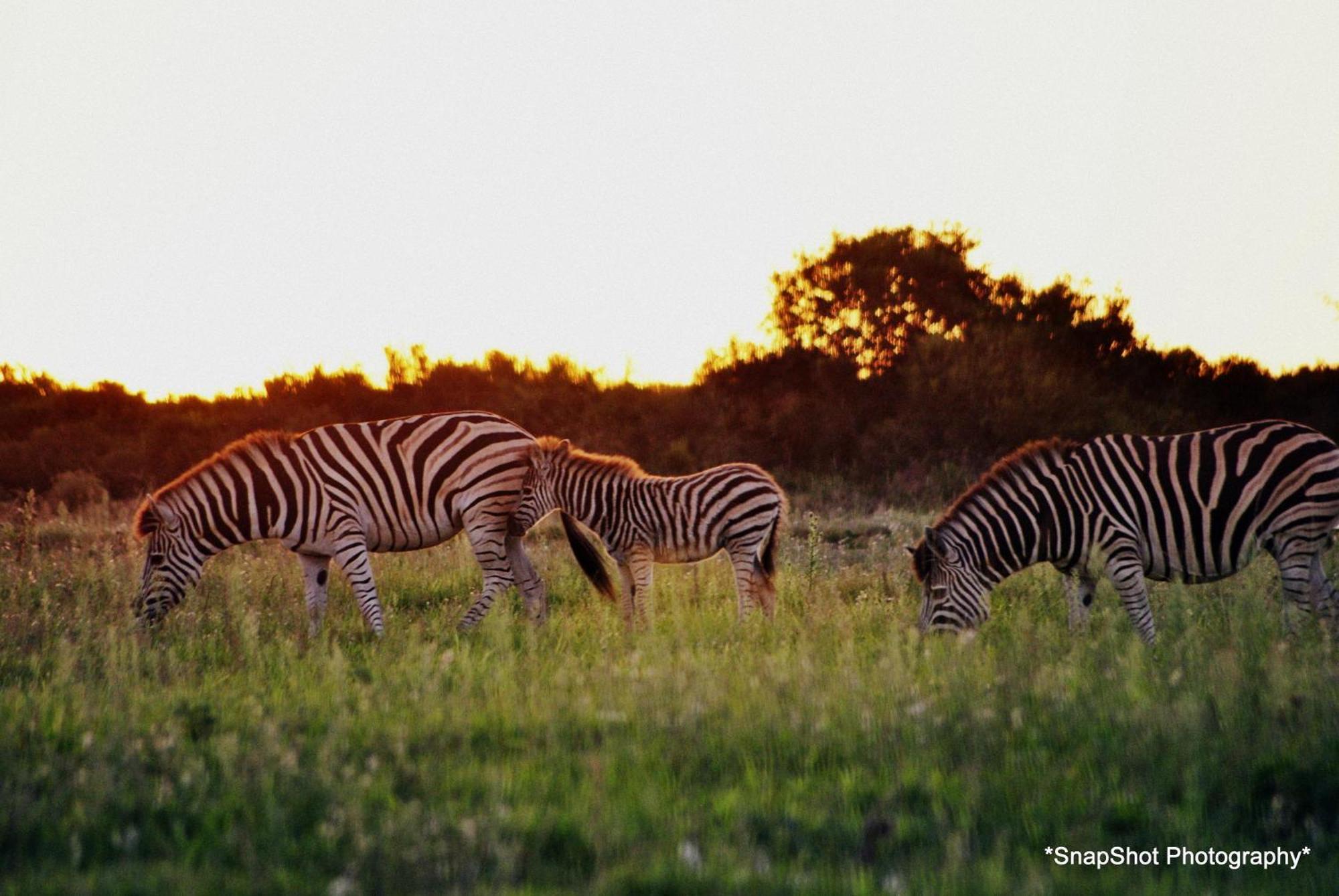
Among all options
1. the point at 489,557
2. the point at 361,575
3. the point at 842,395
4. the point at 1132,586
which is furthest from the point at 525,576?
the point at 842,395

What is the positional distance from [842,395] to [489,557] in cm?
1851

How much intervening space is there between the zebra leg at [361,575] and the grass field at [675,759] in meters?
0.91

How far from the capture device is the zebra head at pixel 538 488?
1010 centimetres

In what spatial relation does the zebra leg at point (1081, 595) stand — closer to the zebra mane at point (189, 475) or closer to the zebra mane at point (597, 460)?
the zebra mane at point (597, 460)

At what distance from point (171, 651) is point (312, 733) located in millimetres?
2179

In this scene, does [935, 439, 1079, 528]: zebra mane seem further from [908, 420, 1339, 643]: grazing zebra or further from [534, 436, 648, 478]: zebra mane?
[534, 436, 648, 478]: zebra mane

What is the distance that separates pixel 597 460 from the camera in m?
10.5

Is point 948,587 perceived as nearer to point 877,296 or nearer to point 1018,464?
point 1018,464

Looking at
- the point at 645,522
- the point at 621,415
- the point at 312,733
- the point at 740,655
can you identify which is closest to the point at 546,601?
the point at 645,522

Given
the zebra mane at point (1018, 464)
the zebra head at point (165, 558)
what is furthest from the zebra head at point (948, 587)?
the zebra head at point (165, 558)

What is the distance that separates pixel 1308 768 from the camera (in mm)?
4461

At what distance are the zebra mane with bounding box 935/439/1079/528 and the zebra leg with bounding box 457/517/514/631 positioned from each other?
3812 millimetres

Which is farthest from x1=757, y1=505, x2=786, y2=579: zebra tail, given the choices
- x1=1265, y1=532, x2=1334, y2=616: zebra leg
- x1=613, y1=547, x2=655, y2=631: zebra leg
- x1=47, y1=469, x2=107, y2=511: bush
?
x1=47, y1=469, x2=107, y2=511: bush

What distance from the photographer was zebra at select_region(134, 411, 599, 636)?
9.42m
